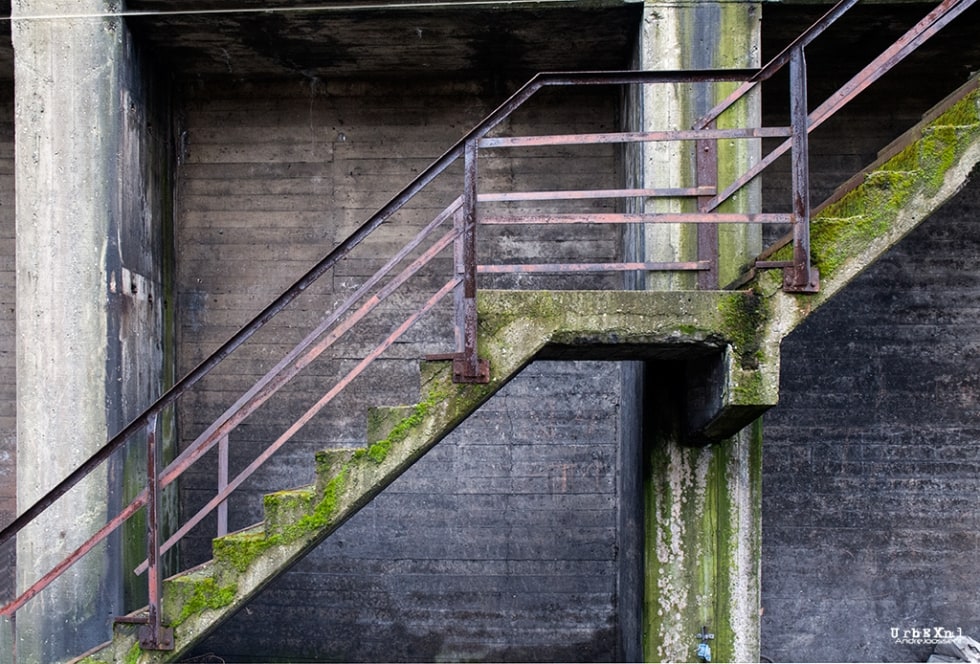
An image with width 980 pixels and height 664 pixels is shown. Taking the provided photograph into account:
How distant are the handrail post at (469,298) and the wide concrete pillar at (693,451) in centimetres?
167

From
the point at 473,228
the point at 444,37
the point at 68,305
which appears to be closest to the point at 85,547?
the point at 68,305

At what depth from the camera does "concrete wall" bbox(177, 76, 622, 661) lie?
5984 mm

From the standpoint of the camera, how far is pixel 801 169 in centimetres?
341

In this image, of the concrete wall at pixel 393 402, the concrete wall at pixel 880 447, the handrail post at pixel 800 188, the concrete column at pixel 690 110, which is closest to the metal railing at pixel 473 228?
the handrail post at pixel 800 188

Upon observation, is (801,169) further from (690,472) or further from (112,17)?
(112,17)

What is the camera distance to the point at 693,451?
15.2ft

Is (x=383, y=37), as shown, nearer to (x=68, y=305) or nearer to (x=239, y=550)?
(x=68, y=305)

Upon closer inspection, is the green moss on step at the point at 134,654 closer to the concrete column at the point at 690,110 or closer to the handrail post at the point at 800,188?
the concrete column at the point at 690,110

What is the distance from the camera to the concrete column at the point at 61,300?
188 inches

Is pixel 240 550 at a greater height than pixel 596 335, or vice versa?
pixel 596 335

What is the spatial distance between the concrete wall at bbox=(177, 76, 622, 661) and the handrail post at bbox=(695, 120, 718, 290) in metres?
1.69

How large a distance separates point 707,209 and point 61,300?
14.4ft

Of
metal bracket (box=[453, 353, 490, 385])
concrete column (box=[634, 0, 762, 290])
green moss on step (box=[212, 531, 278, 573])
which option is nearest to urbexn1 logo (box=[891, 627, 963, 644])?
concrete column (box=[634, 0, 762, 290])

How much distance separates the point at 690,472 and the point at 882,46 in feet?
12.4
